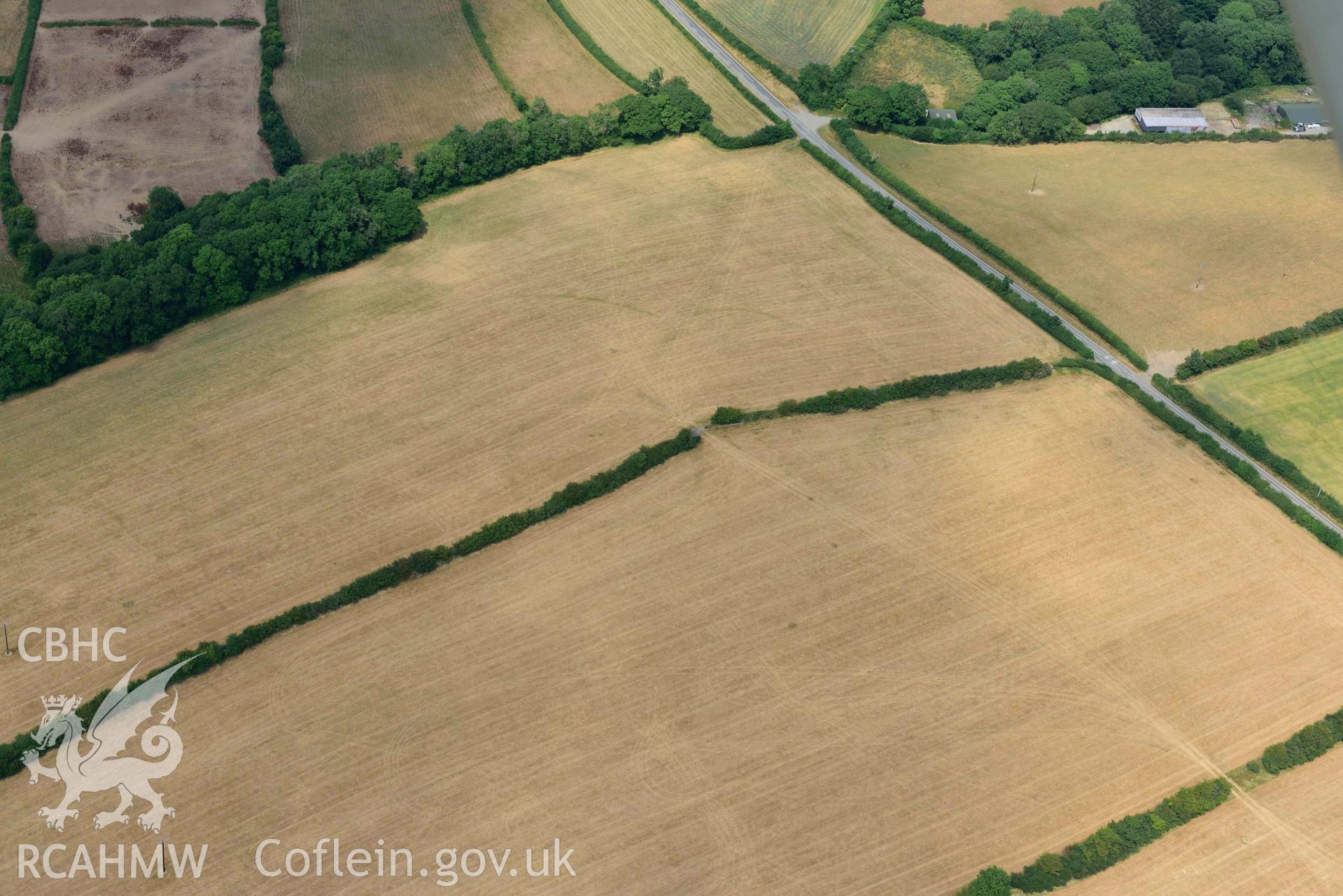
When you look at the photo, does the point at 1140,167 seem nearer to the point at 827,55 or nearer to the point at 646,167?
the point at 827,55

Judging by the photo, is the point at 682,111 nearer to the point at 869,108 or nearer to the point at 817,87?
the point at 817,87

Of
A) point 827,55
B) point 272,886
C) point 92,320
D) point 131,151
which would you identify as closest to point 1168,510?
point 272,886

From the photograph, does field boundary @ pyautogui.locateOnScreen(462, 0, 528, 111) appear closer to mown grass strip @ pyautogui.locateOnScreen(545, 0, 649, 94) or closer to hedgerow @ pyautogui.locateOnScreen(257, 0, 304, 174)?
mown grass strip @ pyautogui.locateOnScreen(545, 0, 649, 94)

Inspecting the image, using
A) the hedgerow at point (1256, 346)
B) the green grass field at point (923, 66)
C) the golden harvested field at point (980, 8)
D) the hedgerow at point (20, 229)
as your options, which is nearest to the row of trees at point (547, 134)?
the green grass field at point (923, 66)

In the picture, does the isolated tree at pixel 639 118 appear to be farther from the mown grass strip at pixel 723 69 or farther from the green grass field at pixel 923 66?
the green grass field at pixel 923 66

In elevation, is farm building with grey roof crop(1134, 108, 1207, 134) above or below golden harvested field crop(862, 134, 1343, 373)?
above

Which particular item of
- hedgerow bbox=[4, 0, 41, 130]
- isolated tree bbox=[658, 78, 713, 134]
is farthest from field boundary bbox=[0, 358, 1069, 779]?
hedgerow bbox=[4, 0, 41, 130]
